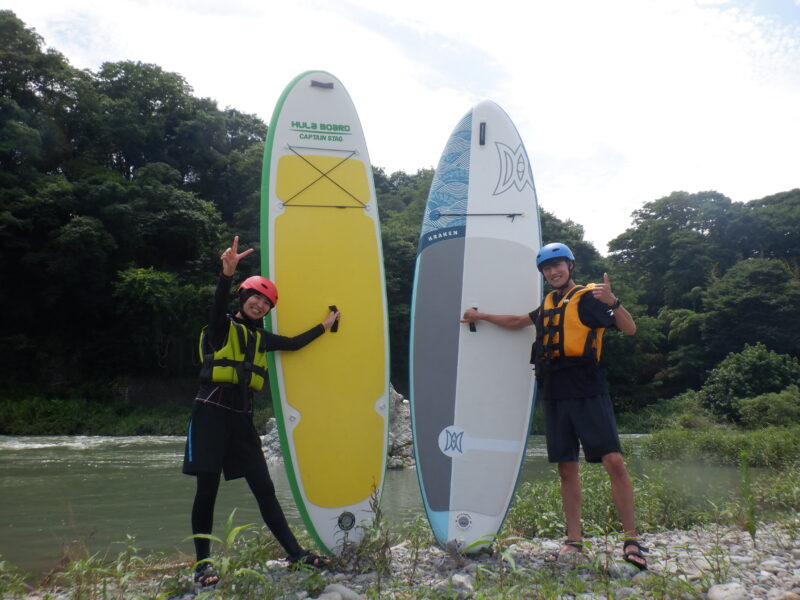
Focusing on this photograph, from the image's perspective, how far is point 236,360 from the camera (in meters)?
2.75

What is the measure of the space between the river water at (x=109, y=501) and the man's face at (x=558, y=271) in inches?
93.7

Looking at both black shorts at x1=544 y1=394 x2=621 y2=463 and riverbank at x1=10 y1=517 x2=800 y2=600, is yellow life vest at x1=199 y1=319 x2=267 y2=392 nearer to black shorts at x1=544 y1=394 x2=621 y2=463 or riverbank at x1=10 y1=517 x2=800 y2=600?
riverbank at x1=10 y1=517 x2=800 y2=600

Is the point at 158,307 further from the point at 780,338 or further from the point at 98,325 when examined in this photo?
the point at 780,338

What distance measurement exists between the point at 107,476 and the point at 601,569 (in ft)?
24.0

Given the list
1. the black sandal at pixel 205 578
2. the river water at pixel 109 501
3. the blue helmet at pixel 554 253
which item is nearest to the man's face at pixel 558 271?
the blue helmet at pixel 554 253

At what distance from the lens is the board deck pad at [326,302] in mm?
3264

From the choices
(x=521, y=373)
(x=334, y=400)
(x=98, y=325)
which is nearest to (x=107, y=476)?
(x=334, y=400)

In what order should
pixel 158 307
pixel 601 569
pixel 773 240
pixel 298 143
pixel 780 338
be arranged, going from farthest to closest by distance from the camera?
pixel 773 240 < pixel 780 338 < pixel 158 307 < pixel 298 143 < pixel 601 569

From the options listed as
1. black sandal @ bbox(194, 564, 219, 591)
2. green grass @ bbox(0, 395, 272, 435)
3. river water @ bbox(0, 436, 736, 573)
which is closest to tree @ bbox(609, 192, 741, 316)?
green grass @ bbox(0, 395, 272, 435)

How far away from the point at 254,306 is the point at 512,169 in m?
1.82

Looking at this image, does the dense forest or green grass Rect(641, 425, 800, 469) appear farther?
the dense forest

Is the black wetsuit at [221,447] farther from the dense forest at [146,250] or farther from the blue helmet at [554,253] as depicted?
the dense forest at [146,250]

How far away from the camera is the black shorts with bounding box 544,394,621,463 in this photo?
2674mm

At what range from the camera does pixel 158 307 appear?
17297 millimetres
